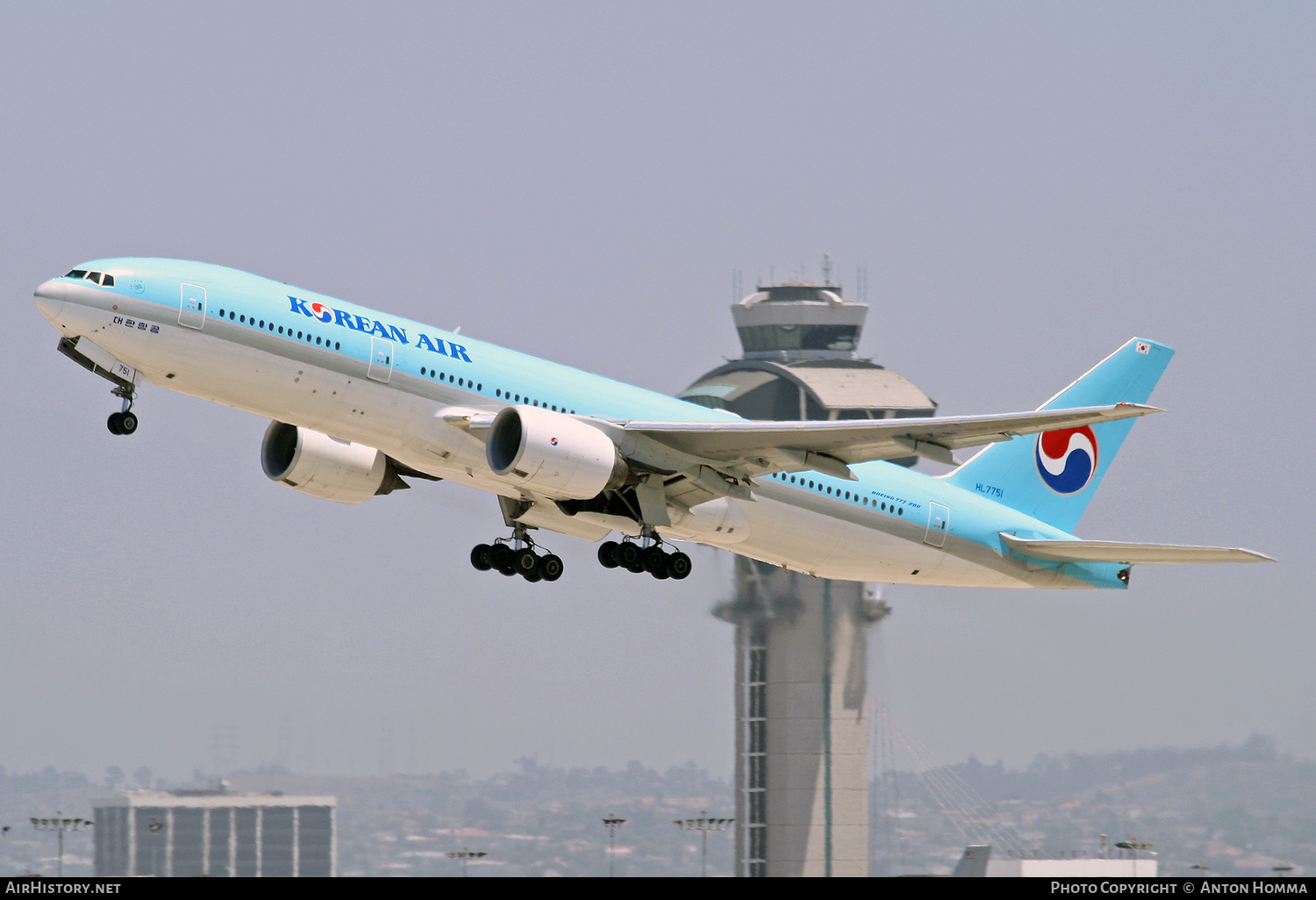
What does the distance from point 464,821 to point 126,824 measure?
34.7 feet

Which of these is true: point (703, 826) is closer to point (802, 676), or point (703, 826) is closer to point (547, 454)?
point (802, 676)

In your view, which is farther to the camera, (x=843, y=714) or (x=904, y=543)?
(x=843, y=714)

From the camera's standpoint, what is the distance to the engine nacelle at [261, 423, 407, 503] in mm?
36438

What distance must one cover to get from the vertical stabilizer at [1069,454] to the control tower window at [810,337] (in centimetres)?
5132

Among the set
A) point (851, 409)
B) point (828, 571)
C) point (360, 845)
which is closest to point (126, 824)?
point (360, 845)

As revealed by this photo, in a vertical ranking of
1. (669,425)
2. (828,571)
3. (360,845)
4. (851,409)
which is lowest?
(360,845)

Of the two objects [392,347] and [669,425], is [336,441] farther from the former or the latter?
[669,425]

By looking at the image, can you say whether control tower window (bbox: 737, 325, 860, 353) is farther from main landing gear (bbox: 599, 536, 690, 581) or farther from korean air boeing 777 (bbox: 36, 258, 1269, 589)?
main landing gear (bbox: 599, 536, 690, 581)

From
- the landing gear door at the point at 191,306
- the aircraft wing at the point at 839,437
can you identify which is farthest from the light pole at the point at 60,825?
the aircraft wing at the point at 839,437

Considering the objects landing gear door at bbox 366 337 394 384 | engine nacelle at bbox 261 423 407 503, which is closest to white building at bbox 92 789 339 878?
engine nacelle at bbox 261 423 407 503

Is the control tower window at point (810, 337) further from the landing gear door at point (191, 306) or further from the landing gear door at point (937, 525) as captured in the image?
the landing gear door at point (191, 306)

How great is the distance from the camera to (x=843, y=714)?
8156 cm

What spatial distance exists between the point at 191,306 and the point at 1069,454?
22.1m

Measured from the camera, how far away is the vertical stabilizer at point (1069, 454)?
1633 inches
